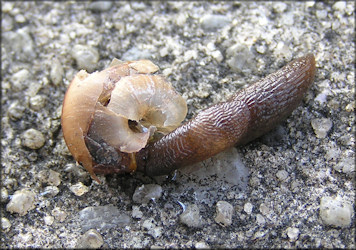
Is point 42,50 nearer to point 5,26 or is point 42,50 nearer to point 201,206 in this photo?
point 5,26

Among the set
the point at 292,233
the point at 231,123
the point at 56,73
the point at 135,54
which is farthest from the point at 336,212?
the point at 56,73

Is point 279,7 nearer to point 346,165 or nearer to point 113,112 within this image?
point 346,165

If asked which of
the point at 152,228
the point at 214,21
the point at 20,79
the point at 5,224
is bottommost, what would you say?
the point at 5,224

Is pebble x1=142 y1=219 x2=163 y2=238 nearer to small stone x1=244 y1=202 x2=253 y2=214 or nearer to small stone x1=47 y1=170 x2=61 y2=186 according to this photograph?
small stone x1=244 y1=202 x2=253 y2=214

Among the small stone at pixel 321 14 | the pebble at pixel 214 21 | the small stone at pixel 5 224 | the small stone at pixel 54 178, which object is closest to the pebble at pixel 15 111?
the small stone at pixel 54 178

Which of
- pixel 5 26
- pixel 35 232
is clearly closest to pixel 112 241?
pixel 35 232

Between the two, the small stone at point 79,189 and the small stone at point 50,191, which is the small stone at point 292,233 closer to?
the small stone at point 79,189
